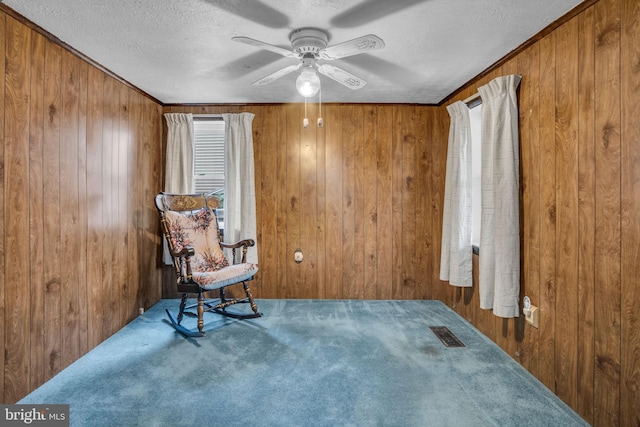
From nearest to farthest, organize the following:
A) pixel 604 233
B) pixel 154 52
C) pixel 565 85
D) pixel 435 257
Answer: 1. pixel 604 233
2. pixel 565 85
3. pixel 154 52
4. pixel 435 257

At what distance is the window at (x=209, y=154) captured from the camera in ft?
12.3

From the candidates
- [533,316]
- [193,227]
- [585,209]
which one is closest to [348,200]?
[193,227]

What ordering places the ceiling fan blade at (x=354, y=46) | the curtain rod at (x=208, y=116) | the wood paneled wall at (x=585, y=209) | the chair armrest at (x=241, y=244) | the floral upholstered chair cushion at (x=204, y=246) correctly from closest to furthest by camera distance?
the wood paneled wall at (x=585, y=209)
the ceiling fan blade at (x=354, y=46)
the floral upholstered chair cushion at (x=204, y=246)
the chair armrest at (x=241, y=244)
the curtain rod at (x=208, y=116)

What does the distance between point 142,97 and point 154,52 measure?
1.11 metres

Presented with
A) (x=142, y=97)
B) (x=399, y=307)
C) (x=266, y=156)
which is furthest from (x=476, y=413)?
(x=142, y=97)

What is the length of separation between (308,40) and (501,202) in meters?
1.73

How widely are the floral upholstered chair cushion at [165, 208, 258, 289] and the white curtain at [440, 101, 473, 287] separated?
6.39 feet

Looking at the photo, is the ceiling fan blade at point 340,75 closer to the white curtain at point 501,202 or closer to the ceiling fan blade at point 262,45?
the ceiling fan blade at point 262,45

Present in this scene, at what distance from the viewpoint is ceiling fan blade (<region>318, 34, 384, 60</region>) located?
166 cm

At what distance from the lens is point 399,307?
341 centimetres

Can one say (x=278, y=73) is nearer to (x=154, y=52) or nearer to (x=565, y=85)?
(x=154, y=52)

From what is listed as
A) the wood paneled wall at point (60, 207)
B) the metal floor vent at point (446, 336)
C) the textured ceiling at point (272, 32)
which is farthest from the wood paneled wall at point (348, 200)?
the wood paneled wall at point (60, 207)

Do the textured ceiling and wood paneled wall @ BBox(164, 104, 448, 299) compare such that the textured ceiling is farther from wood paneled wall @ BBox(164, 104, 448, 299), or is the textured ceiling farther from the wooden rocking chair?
the wooden rocking chair

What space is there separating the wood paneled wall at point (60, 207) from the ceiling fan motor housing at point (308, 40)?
1621 millimetres
